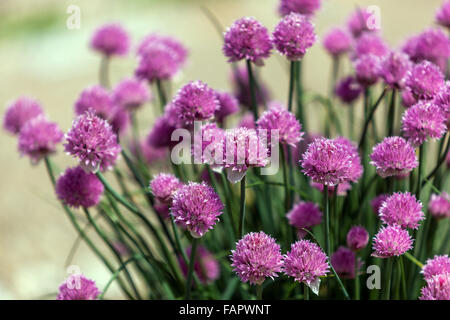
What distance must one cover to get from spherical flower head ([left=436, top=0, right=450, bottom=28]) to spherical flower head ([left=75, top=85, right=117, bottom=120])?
0.78m

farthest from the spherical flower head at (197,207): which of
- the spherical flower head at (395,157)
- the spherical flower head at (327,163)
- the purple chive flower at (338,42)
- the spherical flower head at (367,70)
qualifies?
the purple chive flower at (338,42)

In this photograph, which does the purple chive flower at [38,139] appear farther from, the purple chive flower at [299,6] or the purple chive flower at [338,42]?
the purple chive flower at [338,42]

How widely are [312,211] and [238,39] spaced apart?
1.12 feet

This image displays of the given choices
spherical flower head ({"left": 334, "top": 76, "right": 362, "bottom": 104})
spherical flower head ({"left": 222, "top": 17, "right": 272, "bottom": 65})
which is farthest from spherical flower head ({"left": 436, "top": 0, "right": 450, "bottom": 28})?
spherical flower head ({"left": 222, "top": 17, "right": 272, "bottom": 65})

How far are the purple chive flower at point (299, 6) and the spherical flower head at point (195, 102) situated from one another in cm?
34

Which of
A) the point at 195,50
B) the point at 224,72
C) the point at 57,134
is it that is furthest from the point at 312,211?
the point at 195,50

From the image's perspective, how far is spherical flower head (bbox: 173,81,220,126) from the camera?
3.09 ft

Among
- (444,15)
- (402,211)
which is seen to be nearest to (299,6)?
(444,15)

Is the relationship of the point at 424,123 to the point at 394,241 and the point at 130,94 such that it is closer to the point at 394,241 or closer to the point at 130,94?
the point at 394,241

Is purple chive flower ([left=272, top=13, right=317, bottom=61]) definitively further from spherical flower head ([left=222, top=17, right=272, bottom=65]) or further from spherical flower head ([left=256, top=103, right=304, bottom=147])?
spherical flower head ([left=256, top=103, right=304, bottom=147])
